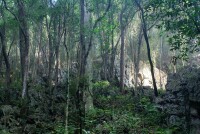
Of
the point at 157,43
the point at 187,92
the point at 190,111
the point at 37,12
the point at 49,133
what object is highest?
the point at 157,43

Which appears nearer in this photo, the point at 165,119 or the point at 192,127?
the point at 192,127

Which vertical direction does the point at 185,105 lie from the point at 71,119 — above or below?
above

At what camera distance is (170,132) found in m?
8.88

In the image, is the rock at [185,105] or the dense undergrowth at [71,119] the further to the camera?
the rock at [185,105]

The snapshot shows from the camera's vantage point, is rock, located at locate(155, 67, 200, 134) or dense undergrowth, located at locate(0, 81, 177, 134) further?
rock, located at locate(155, 67, 200, 134)

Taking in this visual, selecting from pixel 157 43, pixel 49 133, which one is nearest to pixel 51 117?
pixel 49 133

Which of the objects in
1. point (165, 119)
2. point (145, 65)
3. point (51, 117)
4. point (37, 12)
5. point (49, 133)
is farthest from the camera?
point (145, 65)

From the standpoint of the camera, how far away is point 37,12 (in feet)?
56.4

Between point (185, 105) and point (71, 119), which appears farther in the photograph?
point (71, 119)

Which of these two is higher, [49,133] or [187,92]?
[187,92]

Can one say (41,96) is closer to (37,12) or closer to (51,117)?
(51,117)

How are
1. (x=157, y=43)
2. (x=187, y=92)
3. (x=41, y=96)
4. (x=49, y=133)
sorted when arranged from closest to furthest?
1. (x=49, y=133)
2. (x=187, y=92)
3. (x=41, y=96)
4. (x=157, y=43)

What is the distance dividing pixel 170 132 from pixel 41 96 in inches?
335

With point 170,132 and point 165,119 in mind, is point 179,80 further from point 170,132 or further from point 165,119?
point 170,132
